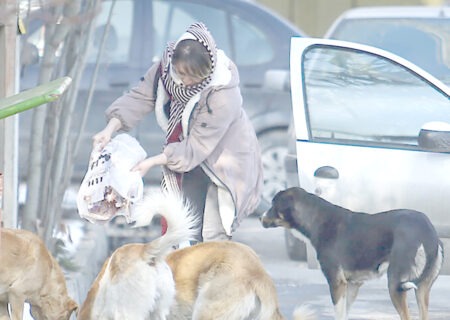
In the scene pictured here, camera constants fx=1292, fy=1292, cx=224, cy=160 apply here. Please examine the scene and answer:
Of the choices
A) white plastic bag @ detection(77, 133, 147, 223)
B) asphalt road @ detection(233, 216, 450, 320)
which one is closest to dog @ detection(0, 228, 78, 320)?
white plastic bag @ detection(77, 133, 147, 223)

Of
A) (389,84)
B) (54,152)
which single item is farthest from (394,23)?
(54,152)

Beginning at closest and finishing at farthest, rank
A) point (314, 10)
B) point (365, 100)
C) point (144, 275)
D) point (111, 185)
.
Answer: point (144, 275)
point (111, 185)
point (365, 100)
point (314, 10)

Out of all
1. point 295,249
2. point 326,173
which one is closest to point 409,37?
point 295,249

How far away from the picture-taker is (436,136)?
297 inches

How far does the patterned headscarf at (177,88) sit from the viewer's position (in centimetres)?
648

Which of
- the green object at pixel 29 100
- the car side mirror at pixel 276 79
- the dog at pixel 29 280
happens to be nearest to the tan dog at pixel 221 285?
the dog at pixel 29 280

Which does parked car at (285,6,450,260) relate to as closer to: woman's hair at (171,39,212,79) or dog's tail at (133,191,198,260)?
woman's hair at (171,39,212,79)

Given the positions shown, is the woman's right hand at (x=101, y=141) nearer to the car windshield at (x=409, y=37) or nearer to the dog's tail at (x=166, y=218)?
the dog's tail at (x=166, y=218)

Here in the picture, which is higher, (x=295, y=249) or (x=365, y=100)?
(x=365, y=100)

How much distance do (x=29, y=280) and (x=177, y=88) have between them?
1.25 meters

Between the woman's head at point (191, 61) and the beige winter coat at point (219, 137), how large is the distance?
0.09m

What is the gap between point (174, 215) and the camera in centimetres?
602

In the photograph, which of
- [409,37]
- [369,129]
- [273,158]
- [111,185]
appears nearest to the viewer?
[111,185]

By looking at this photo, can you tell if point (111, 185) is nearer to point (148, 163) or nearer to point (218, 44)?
point (148, 163)
